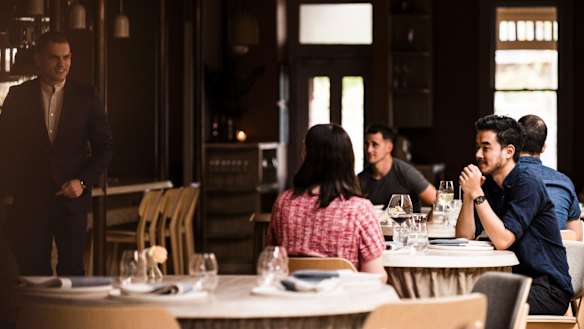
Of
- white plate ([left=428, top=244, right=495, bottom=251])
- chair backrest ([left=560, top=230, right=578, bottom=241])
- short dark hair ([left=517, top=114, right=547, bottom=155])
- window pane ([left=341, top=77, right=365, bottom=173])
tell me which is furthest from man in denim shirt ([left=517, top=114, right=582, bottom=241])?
window pane ([left=341, top=77, right=365, bottom=173])

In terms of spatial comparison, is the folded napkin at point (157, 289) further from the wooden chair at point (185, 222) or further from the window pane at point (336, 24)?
the window pane at point (336, 24)

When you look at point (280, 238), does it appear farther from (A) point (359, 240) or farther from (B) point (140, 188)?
(B) point (140, 188)

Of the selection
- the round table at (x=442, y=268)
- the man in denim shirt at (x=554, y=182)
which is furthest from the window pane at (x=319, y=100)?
the round table at (x=442, y=268)

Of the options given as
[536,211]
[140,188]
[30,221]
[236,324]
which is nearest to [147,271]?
[236,324]

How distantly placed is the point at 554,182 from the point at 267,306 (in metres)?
3.20

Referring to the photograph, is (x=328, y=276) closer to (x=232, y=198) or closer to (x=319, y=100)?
(x=232, y=198)

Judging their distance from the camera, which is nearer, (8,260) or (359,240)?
(359,240)

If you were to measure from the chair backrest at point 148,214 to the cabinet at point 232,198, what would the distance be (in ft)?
10.9

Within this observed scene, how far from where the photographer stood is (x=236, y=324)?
376 centimetres

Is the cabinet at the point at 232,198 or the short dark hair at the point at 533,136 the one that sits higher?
the short dark hair at the point at 533,136

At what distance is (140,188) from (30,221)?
10.2 feet

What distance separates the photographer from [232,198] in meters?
13.3

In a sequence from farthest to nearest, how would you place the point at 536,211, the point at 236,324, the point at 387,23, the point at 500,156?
the point at 387,23, the point at 500,156, the point at 536,211, the point at 236,324

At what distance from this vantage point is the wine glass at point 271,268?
404 centimetres
